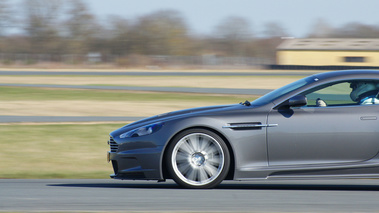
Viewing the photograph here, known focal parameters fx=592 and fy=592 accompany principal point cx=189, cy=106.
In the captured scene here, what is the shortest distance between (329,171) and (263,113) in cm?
93

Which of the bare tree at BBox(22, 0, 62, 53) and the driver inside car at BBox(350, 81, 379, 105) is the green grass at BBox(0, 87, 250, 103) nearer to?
the driver inside car at BBox(350, 81, 379, 105)

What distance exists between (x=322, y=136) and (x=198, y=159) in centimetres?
132

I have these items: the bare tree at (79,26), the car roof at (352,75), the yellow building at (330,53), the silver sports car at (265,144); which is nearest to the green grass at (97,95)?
the car roof at (352,75)

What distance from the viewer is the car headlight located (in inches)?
250

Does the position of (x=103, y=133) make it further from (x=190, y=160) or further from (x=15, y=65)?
(x=15, y=65)

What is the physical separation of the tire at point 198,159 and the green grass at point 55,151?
2.24 metres

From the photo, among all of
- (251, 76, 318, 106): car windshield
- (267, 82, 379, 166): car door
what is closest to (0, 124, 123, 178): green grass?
(251, 76, 318, 106): car windshield

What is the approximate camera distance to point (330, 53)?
64688 millimetres

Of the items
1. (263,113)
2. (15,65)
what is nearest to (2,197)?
(263,113)

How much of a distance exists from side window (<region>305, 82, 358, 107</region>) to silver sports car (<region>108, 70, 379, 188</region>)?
0.03 metres

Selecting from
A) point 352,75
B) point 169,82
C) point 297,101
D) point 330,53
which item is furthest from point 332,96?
point 330,53

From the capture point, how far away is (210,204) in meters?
5.50

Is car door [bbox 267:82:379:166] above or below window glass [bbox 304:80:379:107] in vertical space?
below

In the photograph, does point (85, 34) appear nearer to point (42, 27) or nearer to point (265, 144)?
point (42, 27)
